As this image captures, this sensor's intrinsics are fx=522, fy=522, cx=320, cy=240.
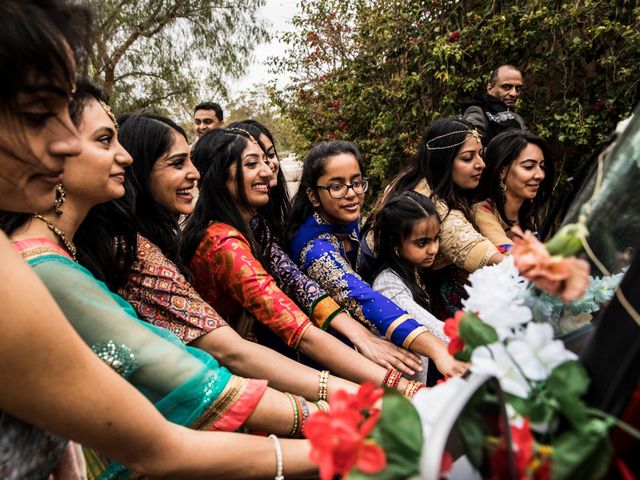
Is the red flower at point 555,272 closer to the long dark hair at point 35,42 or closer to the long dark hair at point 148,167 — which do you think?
the long dark hair at point 35,42

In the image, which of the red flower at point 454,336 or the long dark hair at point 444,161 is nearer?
the red flower at point 454,336

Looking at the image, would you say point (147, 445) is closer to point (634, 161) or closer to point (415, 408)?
point (415, 408)

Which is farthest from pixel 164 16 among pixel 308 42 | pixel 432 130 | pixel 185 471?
pixel 185 471

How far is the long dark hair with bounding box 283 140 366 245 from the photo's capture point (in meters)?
2.77

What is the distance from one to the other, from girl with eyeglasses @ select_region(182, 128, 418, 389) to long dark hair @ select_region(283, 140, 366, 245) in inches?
11.3

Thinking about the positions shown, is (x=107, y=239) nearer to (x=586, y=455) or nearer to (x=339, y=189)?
(x=339, y=189)

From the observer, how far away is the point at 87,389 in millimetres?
946

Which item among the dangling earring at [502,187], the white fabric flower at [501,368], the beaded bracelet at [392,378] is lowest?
the beaded bracelet at [392,378]

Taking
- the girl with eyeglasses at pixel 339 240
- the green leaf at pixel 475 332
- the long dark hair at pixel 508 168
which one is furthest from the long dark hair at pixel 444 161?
the green leaf at pixel 475 332

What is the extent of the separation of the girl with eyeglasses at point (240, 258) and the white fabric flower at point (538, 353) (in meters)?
1.04

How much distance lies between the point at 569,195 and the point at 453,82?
4749 millimetres

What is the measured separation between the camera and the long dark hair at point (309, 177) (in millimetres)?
2767

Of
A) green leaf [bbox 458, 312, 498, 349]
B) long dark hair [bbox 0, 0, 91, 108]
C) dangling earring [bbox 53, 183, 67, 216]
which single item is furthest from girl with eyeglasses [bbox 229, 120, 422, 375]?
long dark hair [bbox 0, 0, 91, 108]

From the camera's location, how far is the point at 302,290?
7.53ft
